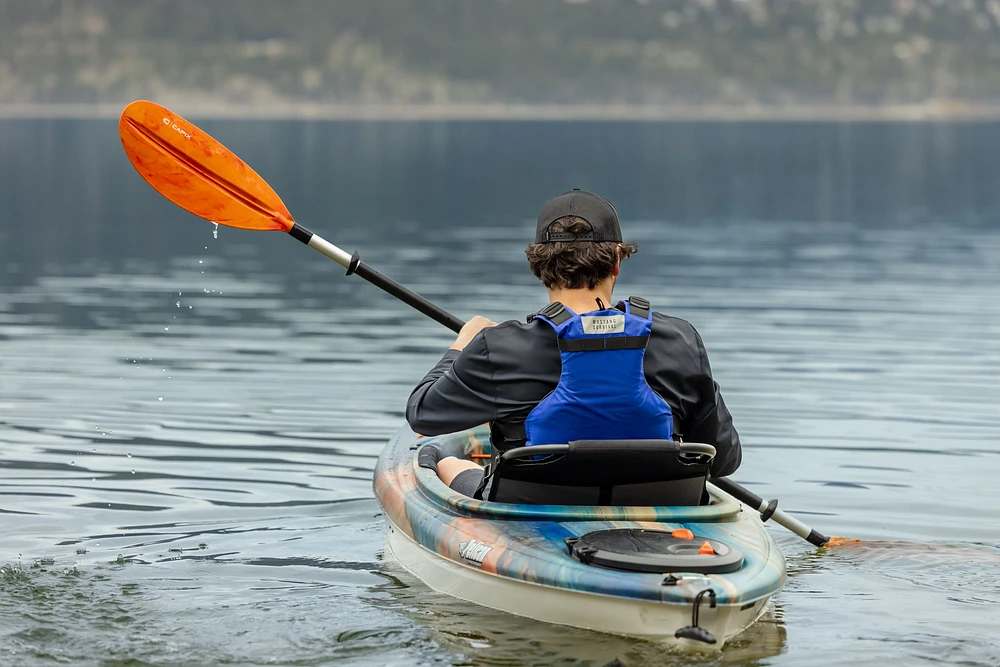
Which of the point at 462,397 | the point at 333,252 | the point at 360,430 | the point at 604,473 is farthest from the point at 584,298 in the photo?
the point at 360,430

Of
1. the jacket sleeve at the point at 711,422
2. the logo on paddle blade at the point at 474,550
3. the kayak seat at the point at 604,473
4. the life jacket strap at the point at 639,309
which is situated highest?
the life jacket strap at the point at 639,309

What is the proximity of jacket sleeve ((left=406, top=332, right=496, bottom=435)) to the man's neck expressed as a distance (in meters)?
0.34

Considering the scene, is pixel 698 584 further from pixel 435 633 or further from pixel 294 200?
pixel 294 200

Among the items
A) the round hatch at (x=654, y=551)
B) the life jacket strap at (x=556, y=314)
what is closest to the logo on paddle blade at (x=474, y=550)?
the round hatch at (x=654, y=551)

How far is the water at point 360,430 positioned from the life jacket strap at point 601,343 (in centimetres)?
104

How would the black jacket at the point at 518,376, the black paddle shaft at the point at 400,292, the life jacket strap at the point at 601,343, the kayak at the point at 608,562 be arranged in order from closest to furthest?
the kayak at the point at 608,562 < the life jacket strap at the point at 601,343 < the black jacket at the point at 518,376 < the black paddle shaft at the point at 400,292

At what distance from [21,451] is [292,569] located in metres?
3.28

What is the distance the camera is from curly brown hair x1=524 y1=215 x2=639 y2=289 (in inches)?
220

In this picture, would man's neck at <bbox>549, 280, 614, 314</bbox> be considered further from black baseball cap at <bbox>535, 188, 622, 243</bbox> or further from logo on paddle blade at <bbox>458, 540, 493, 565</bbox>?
logo on paddle blade at <bbox>458, 540, 493, 565</bbox>

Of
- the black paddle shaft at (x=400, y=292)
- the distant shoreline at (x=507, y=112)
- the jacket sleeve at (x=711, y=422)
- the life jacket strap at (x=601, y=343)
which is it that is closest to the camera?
the life jacket strap at (x=601, y=343)

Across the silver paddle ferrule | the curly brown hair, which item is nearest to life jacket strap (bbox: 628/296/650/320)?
the curly brown hair

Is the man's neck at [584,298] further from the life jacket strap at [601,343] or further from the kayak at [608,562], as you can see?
the kayak at [608,562]

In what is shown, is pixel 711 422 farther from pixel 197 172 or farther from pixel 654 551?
pixel 197 172

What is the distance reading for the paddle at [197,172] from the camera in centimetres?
808
